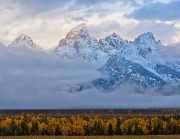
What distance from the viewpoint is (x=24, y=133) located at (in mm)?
75438

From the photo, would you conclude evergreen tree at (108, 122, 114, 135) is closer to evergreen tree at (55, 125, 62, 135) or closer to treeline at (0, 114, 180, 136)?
treeline at (0, 114, 180, 136)

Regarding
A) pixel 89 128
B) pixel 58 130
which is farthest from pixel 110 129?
pixel 58 130

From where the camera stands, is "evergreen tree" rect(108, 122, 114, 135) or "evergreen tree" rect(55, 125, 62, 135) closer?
"evergreen tree" rect(55, 125, 62, 135)

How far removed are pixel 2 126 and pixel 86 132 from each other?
424 inches

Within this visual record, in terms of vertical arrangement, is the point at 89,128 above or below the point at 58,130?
above

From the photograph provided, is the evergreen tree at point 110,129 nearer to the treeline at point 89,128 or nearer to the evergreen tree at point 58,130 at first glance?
the treeline at point 89,128

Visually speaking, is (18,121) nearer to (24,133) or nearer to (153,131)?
(24,133)

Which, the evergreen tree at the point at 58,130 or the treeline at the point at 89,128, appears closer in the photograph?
the treeline at the point at 89,128

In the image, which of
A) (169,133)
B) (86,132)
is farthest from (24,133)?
(169,133)

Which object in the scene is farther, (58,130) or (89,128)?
(89,128)

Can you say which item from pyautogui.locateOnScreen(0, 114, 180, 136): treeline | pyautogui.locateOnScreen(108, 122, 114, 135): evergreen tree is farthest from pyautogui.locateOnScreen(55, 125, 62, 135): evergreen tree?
pyautogui.locateOnScreen(108, 122, 114, 135): evergreen tree

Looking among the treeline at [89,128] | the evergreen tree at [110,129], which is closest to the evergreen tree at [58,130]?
the treeline at [89,128]

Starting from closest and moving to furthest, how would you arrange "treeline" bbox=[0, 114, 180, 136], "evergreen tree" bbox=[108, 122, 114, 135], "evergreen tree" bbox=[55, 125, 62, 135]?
"treeline" bbox=[0, 114, 180, 136]
"evergreen tree" bbox=[55, 125, 62, 135]
"evergreen tree" bbox=[108, 122, 114, 135]

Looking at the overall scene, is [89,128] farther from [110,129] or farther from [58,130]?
[58,130]
